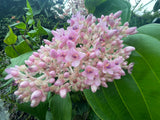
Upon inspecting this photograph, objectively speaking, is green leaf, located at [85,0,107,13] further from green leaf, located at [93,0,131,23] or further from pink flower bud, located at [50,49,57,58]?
pink flower bud, located at [50,49,57,58]

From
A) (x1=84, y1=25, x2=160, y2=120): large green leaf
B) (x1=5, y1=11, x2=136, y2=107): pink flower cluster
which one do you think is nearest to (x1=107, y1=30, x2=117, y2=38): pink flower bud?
(x1=5, y1=11, x2=136, y2=107): pink flower cluster

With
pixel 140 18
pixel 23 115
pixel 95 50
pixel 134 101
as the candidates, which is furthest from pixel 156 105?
pixel 140 18

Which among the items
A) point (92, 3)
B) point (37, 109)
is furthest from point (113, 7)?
point (37, 109)

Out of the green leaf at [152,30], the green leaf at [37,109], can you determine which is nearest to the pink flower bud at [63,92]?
the green leaf at [37,109]

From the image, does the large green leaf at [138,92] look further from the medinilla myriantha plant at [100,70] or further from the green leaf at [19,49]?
the green leaf at [19,49]

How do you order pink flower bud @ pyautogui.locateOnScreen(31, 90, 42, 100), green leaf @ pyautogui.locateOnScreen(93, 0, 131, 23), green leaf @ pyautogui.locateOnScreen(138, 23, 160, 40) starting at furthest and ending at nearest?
green leaf @ pyautogui.locateOnScreen(93, 0, 131, 23)
green leaf @ pyautogui.locateOnScreen(138, 23, 160, 40)
pink flower bud @ pyautogui.locateOnScreen(31, 90, 42, 100)

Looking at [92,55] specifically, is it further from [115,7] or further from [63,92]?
[115,7]
